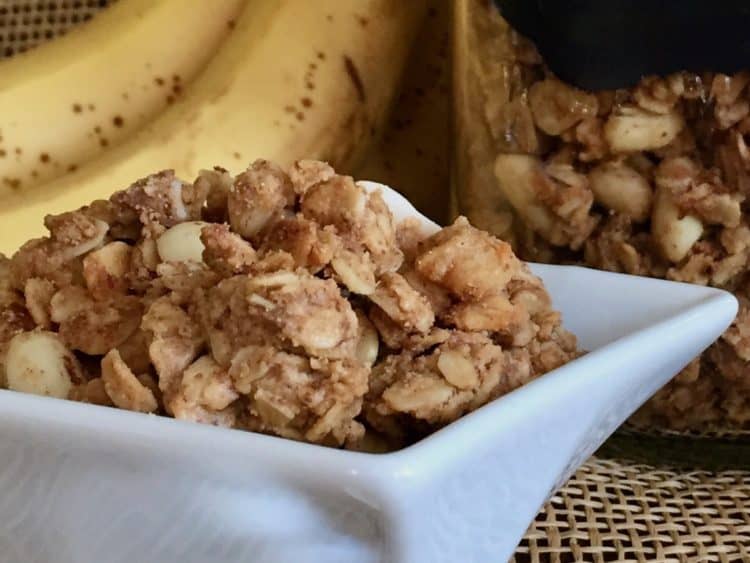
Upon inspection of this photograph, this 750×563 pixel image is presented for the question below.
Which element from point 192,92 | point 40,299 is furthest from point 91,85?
point 40,299

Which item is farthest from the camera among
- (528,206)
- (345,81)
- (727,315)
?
(345,81)

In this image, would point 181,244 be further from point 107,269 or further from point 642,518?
point 642,518

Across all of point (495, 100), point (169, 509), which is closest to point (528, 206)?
point (495, 100)

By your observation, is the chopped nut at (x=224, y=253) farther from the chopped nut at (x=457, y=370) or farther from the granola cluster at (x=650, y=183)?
the granola cluster at (x=650, y=183)

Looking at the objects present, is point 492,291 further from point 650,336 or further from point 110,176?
point 110,176

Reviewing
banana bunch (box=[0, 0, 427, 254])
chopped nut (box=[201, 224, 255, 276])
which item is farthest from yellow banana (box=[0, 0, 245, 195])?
chopped nut (box=[201, 224, 255, 276])

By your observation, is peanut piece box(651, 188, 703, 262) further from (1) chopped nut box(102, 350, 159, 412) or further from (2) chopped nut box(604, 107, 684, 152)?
(1) chopped nut box(102, 350, 159, 412)
